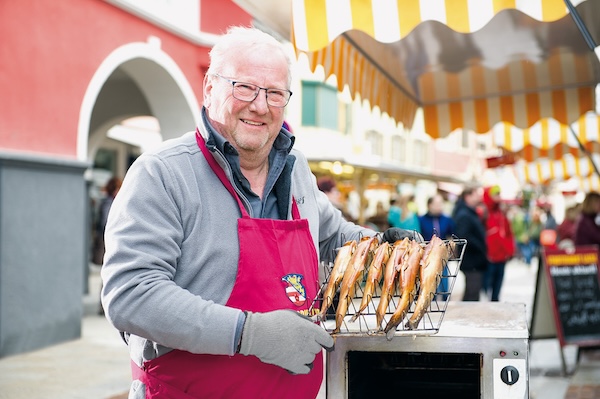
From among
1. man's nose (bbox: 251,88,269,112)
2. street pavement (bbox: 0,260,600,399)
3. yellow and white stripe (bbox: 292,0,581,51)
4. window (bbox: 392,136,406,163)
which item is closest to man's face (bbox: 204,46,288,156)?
man's nose (bbox: 251,88,269,112)

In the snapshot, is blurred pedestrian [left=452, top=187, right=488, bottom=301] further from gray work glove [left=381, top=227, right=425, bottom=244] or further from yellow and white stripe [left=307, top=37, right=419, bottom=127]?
gray work glove [left=381, top=227, right=425, bottom=244]

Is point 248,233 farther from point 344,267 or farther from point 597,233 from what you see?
point 597,233

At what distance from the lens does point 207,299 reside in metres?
1.95

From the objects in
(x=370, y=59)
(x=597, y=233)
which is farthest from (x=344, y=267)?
(x=597, y=233)

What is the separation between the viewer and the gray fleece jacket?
5.76 ft

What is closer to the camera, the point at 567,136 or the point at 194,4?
the point at 567,136

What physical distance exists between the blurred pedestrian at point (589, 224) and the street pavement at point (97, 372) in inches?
48.7

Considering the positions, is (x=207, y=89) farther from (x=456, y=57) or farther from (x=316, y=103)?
(x=316, y=103)

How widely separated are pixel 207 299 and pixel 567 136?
793cm

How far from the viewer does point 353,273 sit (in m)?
2.22

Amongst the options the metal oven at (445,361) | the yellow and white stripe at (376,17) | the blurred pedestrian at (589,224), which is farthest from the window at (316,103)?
the metal oven at (445,361)

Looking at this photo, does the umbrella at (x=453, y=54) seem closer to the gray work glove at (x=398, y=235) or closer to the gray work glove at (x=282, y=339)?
the gray work glove at (x=398, y=235)

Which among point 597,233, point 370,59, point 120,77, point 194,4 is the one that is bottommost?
point 597,233

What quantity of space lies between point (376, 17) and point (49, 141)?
15.5 feet
